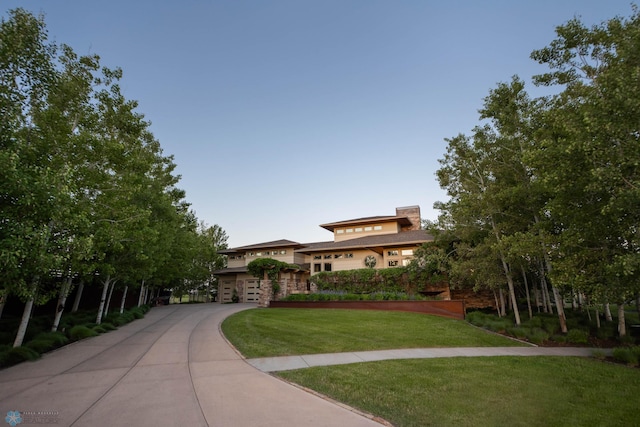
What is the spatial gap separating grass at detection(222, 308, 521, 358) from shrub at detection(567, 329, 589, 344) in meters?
2.25

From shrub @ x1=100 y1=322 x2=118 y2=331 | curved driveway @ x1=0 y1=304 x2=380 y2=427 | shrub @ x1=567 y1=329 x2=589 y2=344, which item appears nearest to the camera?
curved driveway @ x1=0 y1=304 x2=380 y2=427

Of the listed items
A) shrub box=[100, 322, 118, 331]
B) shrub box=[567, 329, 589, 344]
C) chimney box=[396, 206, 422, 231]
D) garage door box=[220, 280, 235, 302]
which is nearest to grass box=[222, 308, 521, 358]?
shrub box=[567, 329, 589, 344]

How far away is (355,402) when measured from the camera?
5082 mm

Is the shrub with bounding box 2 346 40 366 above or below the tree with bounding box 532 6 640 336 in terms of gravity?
below

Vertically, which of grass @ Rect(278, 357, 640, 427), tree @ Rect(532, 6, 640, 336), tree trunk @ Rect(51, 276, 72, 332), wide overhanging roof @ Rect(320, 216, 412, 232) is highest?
wide overhanging roof @ Rect(320, 216, 412, 232)

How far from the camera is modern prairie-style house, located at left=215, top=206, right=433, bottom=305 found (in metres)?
25.6

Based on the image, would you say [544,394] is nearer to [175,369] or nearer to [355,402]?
[355,402]

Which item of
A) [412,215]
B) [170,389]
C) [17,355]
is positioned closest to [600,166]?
[170,389]

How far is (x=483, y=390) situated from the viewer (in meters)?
5.94

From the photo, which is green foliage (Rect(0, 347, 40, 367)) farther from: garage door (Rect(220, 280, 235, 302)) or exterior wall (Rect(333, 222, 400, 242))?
garage door (Rect(220, 280, 235, 302))

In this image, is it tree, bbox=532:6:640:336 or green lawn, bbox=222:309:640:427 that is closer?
green lawn, bbox=222:309:640:427

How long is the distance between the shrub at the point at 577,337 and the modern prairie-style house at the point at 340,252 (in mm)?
12189

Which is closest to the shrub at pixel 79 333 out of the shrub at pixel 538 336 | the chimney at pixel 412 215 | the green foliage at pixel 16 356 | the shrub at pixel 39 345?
the shrub at pixel 39 345

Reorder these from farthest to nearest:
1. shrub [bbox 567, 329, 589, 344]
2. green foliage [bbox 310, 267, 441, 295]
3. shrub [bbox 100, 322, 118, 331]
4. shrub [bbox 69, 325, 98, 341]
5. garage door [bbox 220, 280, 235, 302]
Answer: garage door [bbox 220, 280, 235, 302] → green foliage [bbox 310, 267, 441, 295] → shrub [bbox 100, 322, 118, 331] → shrub [bbox 567, 329, 589, 344] → shrub [bbox 69, 325, 98, 341]
